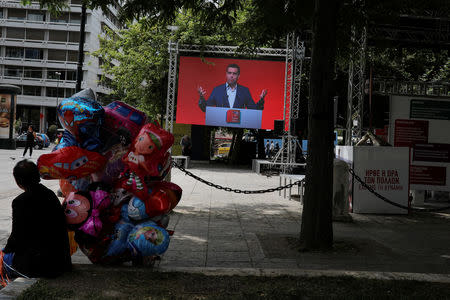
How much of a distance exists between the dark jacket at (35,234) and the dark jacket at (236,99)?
1884 centimetres

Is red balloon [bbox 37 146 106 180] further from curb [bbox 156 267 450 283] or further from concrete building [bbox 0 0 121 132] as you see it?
concrete building [bbox 0 0 121 132]

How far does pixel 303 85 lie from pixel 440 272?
22753 millimetres

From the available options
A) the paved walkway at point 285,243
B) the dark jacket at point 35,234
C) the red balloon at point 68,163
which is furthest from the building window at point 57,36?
the dark jacket at point 35,234

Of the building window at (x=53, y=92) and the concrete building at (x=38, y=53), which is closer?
the concrete building at (x=38, y=53)

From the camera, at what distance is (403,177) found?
10.7m

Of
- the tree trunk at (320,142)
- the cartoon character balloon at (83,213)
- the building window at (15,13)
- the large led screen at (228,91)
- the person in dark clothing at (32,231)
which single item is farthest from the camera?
the building window at (15,13)

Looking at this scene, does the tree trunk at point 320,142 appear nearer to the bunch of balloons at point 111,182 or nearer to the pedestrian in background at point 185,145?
the bunch of balloons at point 111,182

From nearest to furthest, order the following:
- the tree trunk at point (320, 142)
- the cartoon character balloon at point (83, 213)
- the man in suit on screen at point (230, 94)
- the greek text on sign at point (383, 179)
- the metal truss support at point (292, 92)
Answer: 1. the cartoon character balloon at point (83, 213)
2. the tree trunk at point (320, 142)
3. the greek text on sign at point (383, 179)
4. the metal truss support at point (292, 92)
5. the man in suit on screen at point (230, 94)

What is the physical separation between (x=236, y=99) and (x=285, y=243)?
1694 centimetres

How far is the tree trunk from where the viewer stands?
21.6 ft

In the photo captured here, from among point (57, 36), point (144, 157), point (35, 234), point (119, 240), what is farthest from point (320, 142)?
point (57, 36)

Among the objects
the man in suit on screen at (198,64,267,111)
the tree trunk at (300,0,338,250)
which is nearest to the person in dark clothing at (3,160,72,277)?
the tree trunk at (300,0,338,250)

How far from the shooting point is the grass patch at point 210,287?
4152mm

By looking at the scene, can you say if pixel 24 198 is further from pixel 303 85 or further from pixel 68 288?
pixel 303 85
